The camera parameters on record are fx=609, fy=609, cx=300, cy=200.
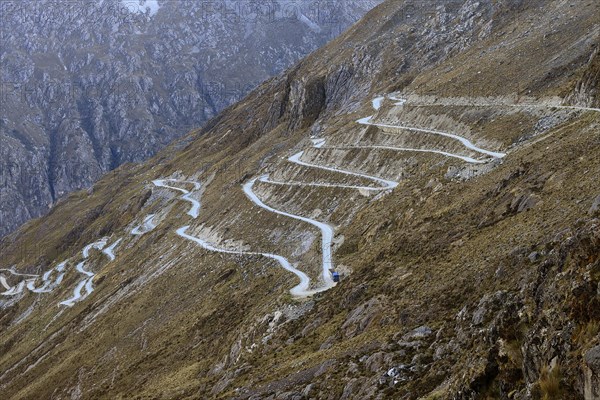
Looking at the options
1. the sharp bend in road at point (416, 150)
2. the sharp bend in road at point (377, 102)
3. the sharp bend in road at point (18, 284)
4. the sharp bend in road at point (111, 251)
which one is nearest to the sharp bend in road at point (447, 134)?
the sharp bend in road at point (416, 150)

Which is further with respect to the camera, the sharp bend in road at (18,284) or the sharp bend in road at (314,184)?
the sharp bend in road at (18,284)

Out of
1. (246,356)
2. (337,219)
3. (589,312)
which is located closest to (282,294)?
(246,356)

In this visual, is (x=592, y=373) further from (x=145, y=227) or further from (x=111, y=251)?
(x=111, y=251)

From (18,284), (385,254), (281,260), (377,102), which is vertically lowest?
(281,260)

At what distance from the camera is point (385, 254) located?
111 ft

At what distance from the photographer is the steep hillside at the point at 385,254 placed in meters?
17.4

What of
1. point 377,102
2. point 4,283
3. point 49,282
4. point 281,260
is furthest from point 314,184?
point 4,283

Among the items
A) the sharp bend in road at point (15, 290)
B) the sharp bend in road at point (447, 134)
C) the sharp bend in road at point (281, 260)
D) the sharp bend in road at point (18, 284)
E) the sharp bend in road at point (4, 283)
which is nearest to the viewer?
the sharp bend in road at point (281, 260)

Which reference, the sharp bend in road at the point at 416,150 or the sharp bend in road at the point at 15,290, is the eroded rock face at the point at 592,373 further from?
the sharp bend in road at the point at 15,290

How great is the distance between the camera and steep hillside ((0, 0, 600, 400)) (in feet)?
57.1

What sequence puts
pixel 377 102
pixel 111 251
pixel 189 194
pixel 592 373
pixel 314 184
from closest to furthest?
pixel 592 373 < pixel 314 184 < pixel 377 102 < pixel 111 251 < pixel 189 194

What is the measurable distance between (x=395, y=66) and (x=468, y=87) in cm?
4283

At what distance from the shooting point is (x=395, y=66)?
10988cm

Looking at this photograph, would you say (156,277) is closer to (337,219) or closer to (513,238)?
(337,219)
